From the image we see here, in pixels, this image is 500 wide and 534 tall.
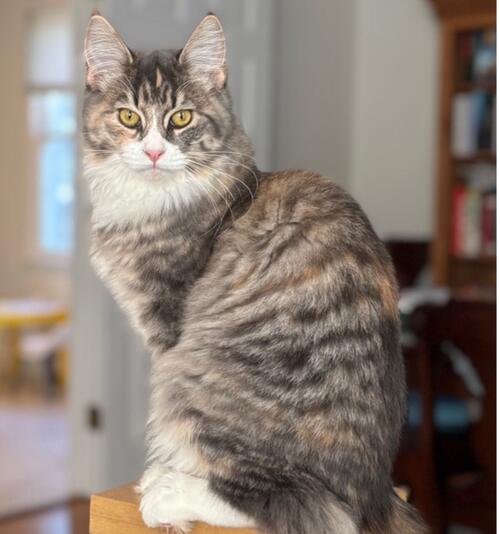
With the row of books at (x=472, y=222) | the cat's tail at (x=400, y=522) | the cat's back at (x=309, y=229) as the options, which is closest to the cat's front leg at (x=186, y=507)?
the cat's tail at (x=400, y=522)

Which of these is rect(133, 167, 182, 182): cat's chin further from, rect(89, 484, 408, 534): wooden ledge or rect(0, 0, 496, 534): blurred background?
rect(0, 0, 496, 534): blurred background

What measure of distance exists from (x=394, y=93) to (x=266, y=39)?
0.97 metres

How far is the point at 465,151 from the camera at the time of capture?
4059 mm

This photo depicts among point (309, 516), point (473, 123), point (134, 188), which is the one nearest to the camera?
point (309, 516)

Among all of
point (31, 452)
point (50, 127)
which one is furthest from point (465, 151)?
point (50, 127)

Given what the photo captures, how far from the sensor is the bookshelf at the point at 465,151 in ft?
13.1

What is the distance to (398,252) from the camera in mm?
4188

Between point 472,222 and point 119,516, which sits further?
point 472,222

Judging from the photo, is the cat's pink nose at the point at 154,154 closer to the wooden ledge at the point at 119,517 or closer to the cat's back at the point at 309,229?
the cat's back at the point at 309,229

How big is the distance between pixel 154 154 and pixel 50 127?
18.6ft

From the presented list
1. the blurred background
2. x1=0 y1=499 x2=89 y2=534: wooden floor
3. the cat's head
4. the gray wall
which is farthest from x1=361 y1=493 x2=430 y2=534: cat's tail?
the gray wall

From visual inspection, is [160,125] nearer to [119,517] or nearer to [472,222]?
[119,517]

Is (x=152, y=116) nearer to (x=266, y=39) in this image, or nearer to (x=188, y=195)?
(x=188, y=195)

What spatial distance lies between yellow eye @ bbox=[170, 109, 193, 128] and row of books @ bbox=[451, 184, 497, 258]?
291 centimetres
